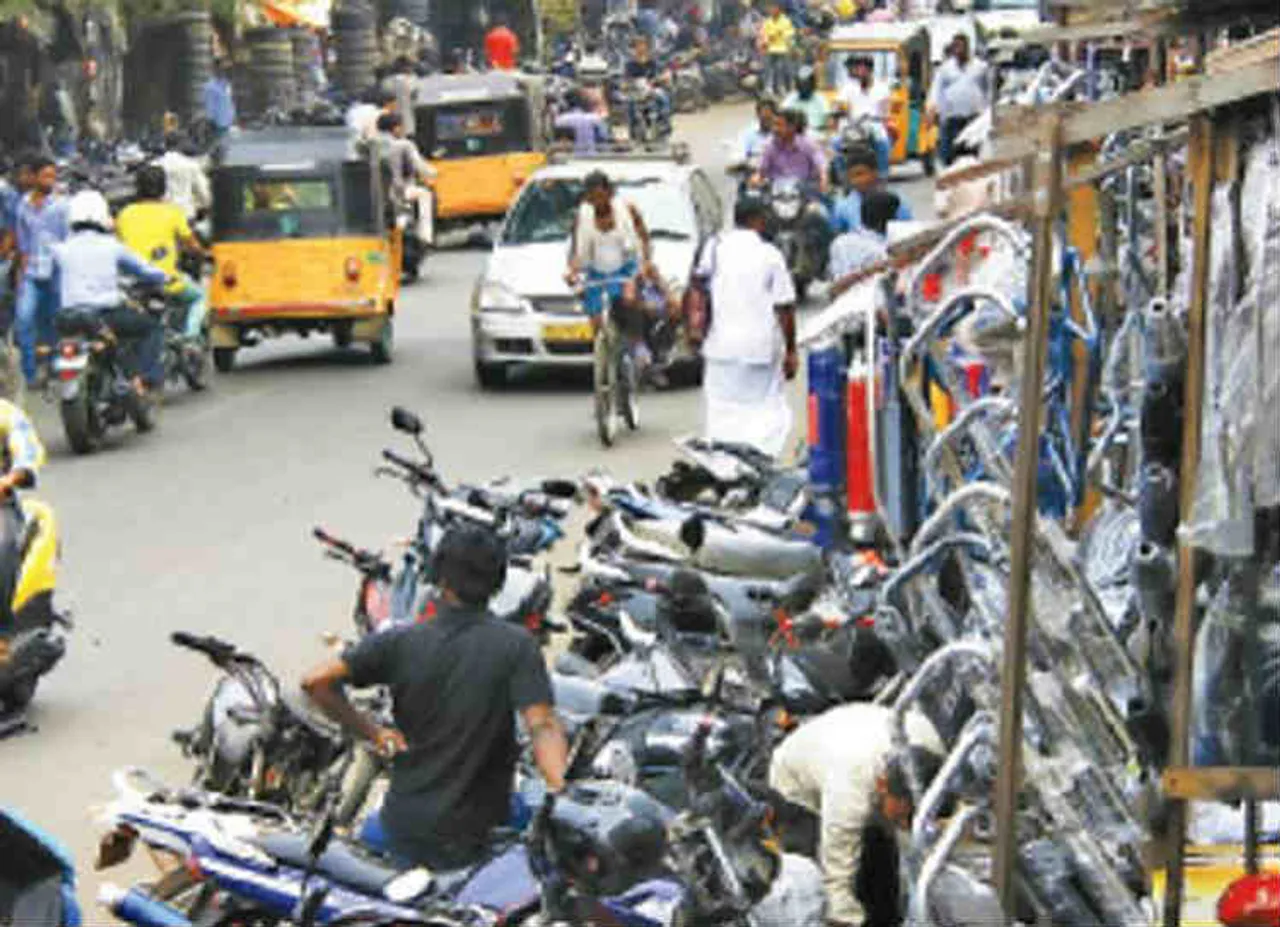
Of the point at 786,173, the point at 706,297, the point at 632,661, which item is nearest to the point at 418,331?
the point at 786,173

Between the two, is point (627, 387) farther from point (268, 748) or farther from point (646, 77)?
point (646, 77)

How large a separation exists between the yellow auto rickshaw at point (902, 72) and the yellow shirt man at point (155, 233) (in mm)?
17613

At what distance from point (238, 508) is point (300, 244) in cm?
624

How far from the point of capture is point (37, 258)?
2214cm

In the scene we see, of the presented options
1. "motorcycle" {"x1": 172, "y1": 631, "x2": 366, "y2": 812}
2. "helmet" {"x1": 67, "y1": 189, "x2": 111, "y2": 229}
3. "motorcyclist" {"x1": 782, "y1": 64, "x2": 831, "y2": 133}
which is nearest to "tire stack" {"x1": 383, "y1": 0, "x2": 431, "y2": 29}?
"motorcyclist" {"x1": 782, "y1": 64, "x2": 831, "y2": 133}

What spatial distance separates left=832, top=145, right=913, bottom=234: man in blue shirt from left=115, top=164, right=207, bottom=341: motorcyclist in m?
5.43

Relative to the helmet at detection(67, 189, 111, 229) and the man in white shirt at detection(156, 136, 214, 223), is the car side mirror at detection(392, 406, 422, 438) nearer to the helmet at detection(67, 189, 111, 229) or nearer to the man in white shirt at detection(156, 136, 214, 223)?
the helmet at detection(67, 189, 111, 229)

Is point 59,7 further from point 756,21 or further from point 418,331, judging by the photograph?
point 756,21

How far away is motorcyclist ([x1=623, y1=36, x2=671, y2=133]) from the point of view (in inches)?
1997

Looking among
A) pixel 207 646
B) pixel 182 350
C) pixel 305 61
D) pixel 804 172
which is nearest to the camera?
pixel 207 646

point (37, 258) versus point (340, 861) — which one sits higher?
point (340, 861)

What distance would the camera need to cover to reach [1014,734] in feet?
23.8

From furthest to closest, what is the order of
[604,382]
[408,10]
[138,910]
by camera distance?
[408,10] < [604,382] < [138,910]

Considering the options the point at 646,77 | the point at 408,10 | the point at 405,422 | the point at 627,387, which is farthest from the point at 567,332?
the point at 408,10
